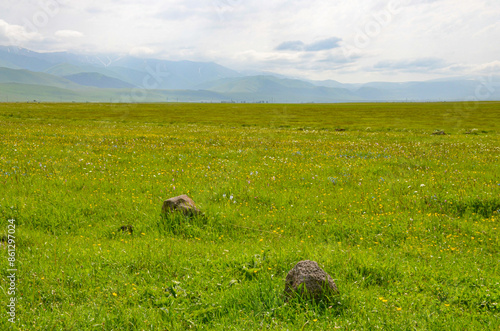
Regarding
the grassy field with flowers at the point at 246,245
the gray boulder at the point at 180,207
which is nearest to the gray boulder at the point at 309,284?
the grassy field with flowers at the point at 246,245

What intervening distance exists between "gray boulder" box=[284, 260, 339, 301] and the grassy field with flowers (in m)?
0.14

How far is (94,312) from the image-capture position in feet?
15.6

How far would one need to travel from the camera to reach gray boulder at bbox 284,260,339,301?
490cm

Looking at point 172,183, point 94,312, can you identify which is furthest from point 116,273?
point 172,183

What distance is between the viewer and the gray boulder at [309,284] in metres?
4.90

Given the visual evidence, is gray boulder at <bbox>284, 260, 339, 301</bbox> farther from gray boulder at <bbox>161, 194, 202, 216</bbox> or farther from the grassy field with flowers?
gray boulder at <bbox>161, 194, 202, 216</bbox>
